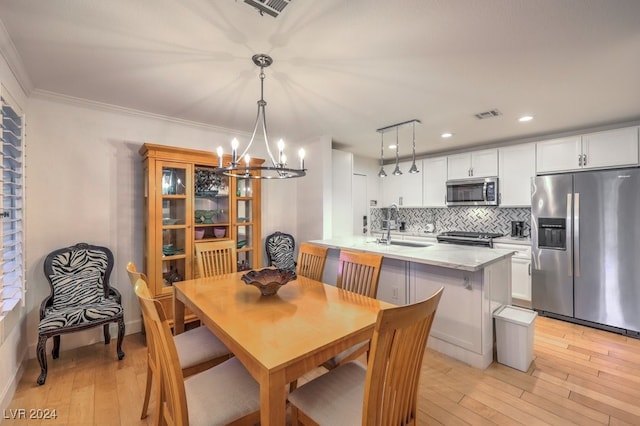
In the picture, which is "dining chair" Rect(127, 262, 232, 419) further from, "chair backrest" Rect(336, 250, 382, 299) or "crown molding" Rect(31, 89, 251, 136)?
"crown molding" Rect(31, 89, 251, 136)

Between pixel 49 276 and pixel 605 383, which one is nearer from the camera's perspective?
pixel 605 383

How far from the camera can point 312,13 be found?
156 cm

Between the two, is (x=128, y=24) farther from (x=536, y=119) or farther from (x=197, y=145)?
(x=536, y=119)

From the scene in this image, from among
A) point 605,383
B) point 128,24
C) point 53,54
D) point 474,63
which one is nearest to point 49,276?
point 53,54

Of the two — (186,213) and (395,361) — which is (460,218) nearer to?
(186,213)

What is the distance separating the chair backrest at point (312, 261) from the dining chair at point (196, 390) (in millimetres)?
1087

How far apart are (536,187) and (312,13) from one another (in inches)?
141

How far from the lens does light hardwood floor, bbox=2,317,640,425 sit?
1858 mm

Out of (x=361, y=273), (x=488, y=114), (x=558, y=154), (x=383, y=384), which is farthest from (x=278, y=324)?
(x=558, y=154)

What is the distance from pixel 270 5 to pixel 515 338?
2.96 metres

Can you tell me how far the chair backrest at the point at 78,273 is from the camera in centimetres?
254

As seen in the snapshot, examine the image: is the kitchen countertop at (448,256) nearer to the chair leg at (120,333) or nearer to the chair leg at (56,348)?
the chair leg at (120,333)

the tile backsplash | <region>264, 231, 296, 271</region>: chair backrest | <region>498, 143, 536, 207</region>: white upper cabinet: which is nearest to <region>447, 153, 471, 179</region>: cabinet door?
<region>498, 143, 536, 207</region>: white upper cabinet

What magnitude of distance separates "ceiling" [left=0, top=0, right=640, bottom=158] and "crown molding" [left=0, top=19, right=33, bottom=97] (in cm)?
3
